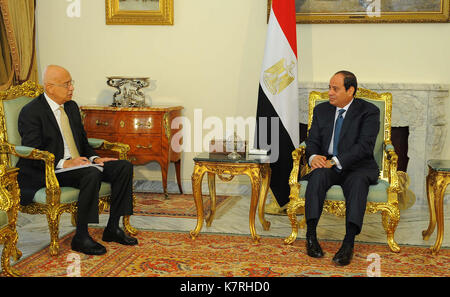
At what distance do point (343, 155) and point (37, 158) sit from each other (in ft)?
7.60

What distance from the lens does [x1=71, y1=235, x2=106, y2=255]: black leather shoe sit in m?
3.83

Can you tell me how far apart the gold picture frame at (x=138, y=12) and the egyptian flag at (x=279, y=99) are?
1491 millimetres

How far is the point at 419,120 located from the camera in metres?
5.54

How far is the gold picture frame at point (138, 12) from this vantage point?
19.7ft

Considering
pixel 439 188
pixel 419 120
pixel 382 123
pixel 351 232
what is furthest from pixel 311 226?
pixel 419 120

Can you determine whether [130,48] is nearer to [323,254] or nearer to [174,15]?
[174,15]

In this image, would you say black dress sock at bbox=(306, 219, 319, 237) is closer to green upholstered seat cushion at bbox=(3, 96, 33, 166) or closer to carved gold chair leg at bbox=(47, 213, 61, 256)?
carved gold chair leg at bbox=(47, 213, 61, 256)

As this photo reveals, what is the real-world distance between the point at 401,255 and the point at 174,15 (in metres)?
3.71

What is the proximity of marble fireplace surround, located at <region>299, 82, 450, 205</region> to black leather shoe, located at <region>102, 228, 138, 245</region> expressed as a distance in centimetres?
275

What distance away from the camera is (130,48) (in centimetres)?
618

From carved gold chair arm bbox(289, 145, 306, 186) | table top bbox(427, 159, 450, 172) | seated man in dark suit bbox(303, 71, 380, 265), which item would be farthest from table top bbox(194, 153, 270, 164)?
table top bbox(427, 159, 450, 172)

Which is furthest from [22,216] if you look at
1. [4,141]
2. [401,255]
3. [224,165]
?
[401,255]

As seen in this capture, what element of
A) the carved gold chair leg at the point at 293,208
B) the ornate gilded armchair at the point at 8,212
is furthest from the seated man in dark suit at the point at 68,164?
the carved gold chair leg at the point at 293,208

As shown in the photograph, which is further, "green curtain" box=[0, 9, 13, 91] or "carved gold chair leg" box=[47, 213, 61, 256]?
"green curtain" box=[0, 9, 13, 91]
